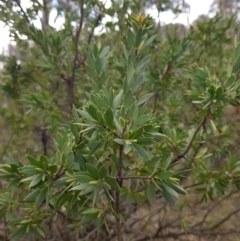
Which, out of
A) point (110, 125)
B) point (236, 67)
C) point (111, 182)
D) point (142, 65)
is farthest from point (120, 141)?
point (236, 67)

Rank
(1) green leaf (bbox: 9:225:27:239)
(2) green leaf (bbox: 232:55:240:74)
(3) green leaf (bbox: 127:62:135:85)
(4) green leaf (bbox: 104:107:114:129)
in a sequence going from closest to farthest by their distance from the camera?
(4) green leaf (bbox: 104:107:114:129)
(3) green leaf (bbox: 127:62:135:85)
(2) green leaf (bbox: 232:55:240:74)
(1) green leaf (bbox: 9:225:27:239)

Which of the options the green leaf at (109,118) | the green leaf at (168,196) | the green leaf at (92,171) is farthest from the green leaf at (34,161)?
the green leaf at (168,196)

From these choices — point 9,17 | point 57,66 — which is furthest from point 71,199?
point 9,17

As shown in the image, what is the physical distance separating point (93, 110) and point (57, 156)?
0.78 ft

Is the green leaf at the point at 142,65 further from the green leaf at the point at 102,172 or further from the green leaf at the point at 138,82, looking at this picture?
the green leaf at the point at 102,172

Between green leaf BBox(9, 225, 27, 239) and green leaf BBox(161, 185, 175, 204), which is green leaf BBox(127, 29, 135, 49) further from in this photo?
green leaf BBox(9, 225, 27, 239)

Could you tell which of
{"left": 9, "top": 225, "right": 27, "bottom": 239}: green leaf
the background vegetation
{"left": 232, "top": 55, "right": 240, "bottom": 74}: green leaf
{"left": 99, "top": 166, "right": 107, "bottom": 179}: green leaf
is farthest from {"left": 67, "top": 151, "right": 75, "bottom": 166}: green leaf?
{"left": 232, "top": 55, "right": 240, "bottom": 74}: green leaf

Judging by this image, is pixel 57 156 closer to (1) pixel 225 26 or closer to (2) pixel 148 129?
(2) pixel 148 129

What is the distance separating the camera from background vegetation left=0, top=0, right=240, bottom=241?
0.96 metres

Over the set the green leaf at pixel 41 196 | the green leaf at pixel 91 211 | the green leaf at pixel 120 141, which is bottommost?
the green leaf at pixel 91 211

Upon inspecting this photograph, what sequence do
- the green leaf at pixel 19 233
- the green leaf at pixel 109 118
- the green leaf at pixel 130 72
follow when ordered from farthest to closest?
the green leaf at pixel 19 233
the green leaf at pixel 130 72
the green leaf at pixel 109 118

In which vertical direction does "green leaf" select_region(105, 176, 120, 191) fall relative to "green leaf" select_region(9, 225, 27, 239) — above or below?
above

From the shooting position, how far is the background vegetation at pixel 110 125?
3.17 ft

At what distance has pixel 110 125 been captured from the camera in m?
0.90
